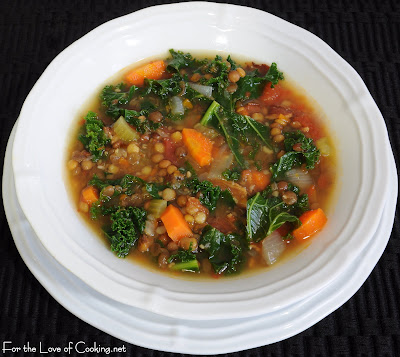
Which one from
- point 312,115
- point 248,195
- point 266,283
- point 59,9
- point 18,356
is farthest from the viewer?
point 59,9

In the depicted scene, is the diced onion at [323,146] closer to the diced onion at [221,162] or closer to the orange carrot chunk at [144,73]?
the diced onion at [221,162]

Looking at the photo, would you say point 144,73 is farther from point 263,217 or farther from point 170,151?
point 263,217

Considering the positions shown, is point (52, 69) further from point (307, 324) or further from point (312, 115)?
point (307, 324)

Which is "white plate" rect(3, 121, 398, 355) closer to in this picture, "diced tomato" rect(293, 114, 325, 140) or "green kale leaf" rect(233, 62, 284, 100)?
"diced tomato" rect(293, 114, 325, 140)

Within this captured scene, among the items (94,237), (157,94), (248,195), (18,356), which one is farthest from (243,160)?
(18,356)

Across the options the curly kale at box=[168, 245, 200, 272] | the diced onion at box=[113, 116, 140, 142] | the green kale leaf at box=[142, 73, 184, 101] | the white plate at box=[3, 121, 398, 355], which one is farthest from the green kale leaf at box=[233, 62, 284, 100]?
the white plate at box=[3, 121, 398, 355]

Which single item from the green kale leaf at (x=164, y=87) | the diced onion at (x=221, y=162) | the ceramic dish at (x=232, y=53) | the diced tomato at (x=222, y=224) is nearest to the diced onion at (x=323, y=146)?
the ceramic dish at (x=232, y=53)

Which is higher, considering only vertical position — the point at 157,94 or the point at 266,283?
the point at 157,94
